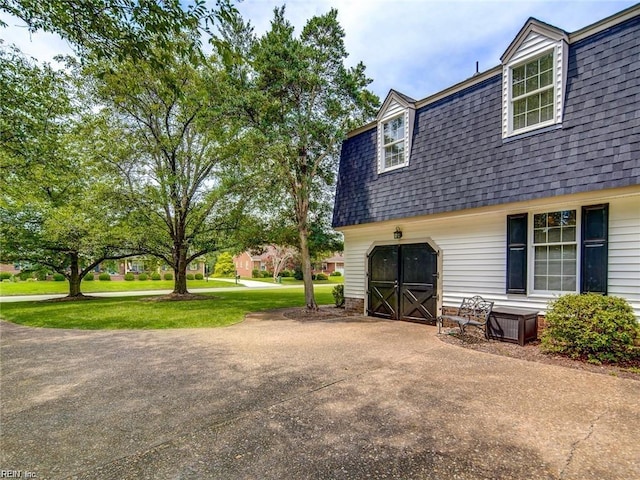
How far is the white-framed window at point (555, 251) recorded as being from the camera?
645 cm

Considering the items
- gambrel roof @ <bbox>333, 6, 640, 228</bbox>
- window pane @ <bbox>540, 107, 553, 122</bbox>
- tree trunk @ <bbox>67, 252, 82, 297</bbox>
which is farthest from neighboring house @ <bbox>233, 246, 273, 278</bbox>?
window pane @ <bbox>540, 107, 553, 122</bbox>

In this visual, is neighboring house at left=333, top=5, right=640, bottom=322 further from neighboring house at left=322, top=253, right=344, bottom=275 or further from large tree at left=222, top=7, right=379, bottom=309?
neighboring house at left=322, top=253, right=344, bottom=275

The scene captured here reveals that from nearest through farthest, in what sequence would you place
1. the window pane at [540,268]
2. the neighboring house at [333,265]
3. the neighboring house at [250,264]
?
the window pane at [540,268]
the neighboring house at [250,264]
the neighboring house at [333,265]

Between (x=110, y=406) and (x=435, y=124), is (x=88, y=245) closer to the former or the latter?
(x=110, y=406)

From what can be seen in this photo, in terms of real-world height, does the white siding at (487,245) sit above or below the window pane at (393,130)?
below

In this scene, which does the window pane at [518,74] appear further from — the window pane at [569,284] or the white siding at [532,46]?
the window pane at [569,284]

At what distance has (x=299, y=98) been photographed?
1108 centimetres

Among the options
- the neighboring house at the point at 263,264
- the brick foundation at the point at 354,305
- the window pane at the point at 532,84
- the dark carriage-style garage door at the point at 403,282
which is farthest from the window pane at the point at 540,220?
the neighboring house at the point at 263,264

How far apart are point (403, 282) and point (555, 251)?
12.6 ft

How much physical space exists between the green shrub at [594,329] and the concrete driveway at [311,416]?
73 centimetres

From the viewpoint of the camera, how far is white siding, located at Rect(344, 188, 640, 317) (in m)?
5.75

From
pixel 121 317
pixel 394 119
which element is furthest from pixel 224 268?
pixel 394 119

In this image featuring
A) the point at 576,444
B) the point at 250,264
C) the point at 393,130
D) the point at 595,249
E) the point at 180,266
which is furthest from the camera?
the point at 250,264

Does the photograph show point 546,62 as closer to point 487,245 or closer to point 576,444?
point 487,245
